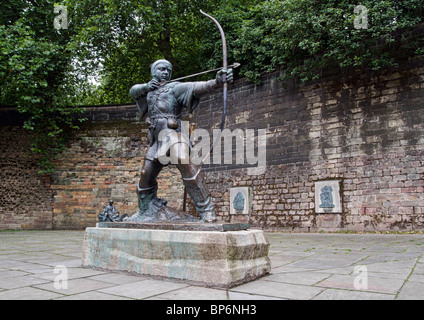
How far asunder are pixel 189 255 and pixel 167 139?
1418 millimetres

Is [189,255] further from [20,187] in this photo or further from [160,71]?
[20,187]

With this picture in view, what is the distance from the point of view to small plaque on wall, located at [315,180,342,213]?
30.5 ft

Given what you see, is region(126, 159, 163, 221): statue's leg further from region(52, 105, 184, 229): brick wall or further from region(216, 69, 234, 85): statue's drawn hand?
region(52, 105, 184, 229): brick wall

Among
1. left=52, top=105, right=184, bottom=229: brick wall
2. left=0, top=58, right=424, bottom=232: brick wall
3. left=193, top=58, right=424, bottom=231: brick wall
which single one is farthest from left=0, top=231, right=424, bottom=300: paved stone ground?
left=52, top=105, right=184, bottom=229: brick wall

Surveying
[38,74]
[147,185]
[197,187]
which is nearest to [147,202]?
[147,185]

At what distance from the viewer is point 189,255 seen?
9.53ft

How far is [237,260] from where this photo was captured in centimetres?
284

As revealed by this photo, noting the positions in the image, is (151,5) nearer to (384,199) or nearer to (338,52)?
(338,52)

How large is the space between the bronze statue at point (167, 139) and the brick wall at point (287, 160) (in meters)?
6.66

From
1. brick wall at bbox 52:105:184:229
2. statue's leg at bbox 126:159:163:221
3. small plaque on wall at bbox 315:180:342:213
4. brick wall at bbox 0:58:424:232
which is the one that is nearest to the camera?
statue's leg at bbox 126:159:163:221

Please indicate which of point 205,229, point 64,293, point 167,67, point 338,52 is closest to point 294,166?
point 338,52

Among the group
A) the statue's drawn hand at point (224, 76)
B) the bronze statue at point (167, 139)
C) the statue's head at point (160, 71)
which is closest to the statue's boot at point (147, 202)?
the bronze statue at point (167, 139)

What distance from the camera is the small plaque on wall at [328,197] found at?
9297mm

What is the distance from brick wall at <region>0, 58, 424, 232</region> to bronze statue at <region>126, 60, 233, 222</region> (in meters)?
6.66
